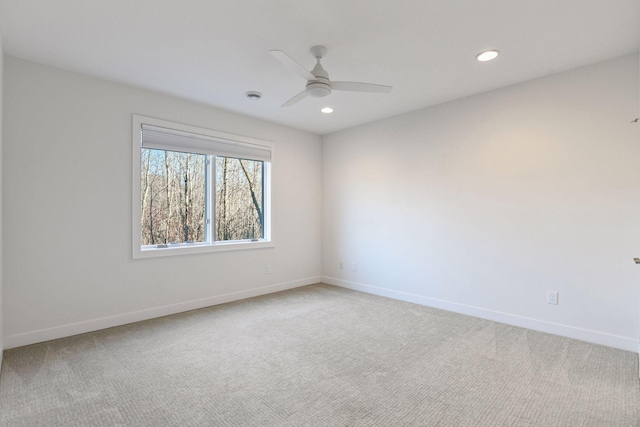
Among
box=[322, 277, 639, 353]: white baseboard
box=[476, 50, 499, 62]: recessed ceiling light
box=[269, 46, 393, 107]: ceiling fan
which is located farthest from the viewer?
box=[322, 277, 639, 353]: white baseboard

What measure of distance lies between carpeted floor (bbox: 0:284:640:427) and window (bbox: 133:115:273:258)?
105cm

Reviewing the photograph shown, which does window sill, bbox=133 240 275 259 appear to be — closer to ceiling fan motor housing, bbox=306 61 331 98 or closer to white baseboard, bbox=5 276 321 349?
white baseboard, bbox=5 276 321 349

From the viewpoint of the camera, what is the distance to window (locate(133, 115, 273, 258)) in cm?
356

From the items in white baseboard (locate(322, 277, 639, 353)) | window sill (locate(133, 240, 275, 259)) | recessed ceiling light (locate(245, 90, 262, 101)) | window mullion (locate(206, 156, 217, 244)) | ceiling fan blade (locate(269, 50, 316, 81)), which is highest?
recessed ceiling light (locate(245, 90, 262, 101))

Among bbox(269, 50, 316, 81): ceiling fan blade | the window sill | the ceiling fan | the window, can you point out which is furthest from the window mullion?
bbox(269, 50, 316, 81): ceiling fan blade

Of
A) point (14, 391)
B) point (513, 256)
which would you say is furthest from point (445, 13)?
point (14, 391)

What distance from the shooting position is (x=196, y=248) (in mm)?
3887

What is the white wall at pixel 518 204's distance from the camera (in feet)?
9.07

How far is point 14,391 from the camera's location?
6.75 ft

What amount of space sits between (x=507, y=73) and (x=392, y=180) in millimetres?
1801

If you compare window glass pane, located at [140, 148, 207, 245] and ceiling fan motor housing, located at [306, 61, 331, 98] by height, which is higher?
ceiling fan motor housing, located at [306, 61, 331, 98]

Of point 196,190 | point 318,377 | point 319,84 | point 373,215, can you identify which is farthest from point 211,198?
point 318,377

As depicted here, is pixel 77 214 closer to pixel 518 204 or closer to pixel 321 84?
pixel 321 84

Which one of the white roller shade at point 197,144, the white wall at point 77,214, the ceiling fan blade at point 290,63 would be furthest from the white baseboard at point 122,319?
the ceiling fan blade at point 290,63
